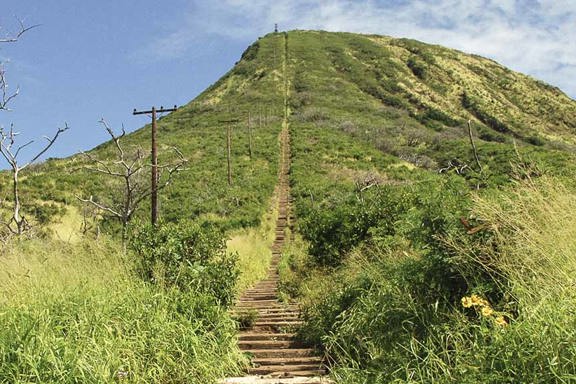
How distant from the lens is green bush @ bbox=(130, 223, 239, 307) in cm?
886

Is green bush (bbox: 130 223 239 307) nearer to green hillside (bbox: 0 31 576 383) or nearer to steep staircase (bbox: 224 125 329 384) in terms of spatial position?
green hillside (bbox: 0 31 576 383)

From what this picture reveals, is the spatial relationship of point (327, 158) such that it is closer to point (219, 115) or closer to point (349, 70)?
point (219, 115)

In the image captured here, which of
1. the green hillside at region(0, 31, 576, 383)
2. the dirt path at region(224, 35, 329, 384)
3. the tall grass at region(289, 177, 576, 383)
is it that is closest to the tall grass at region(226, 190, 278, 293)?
the green hillside at region(0, 31, 576, 383)

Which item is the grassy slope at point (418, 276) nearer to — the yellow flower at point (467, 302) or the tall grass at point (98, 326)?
the yellow flower at point (467, 302)

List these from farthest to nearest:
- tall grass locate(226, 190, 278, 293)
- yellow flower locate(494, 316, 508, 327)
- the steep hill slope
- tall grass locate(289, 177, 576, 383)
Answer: the steep hill slope
tall grass locate(226, 190, 278, 293)
yellow flower locate(494, 316, 508, 327)
tall grass locate(289, 177, 576, 383)

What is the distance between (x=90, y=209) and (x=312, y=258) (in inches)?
739

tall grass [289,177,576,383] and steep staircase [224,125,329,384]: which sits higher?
tall grass [289,177,576,383]

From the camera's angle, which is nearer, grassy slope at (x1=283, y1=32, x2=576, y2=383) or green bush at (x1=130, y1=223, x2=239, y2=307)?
grassy slope at (x1=283, y1=32, x2=576, y2=383)

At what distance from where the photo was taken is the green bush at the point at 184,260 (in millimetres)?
8864

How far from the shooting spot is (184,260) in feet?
32.5

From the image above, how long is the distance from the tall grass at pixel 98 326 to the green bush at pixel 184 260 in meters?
0.76

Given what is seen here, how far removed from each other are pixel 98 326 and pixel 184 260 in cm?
403

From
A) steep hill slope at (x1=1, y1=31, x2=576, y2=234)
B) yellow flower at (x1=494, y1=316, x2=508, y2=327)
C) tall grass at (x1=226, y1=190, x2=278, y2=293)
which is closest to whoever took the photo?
yellow flower at (x1=494, y1=316, x2=508, y2=327)

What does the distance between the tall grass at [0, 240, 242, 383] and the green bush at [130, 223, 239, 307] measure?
764 millimetres
